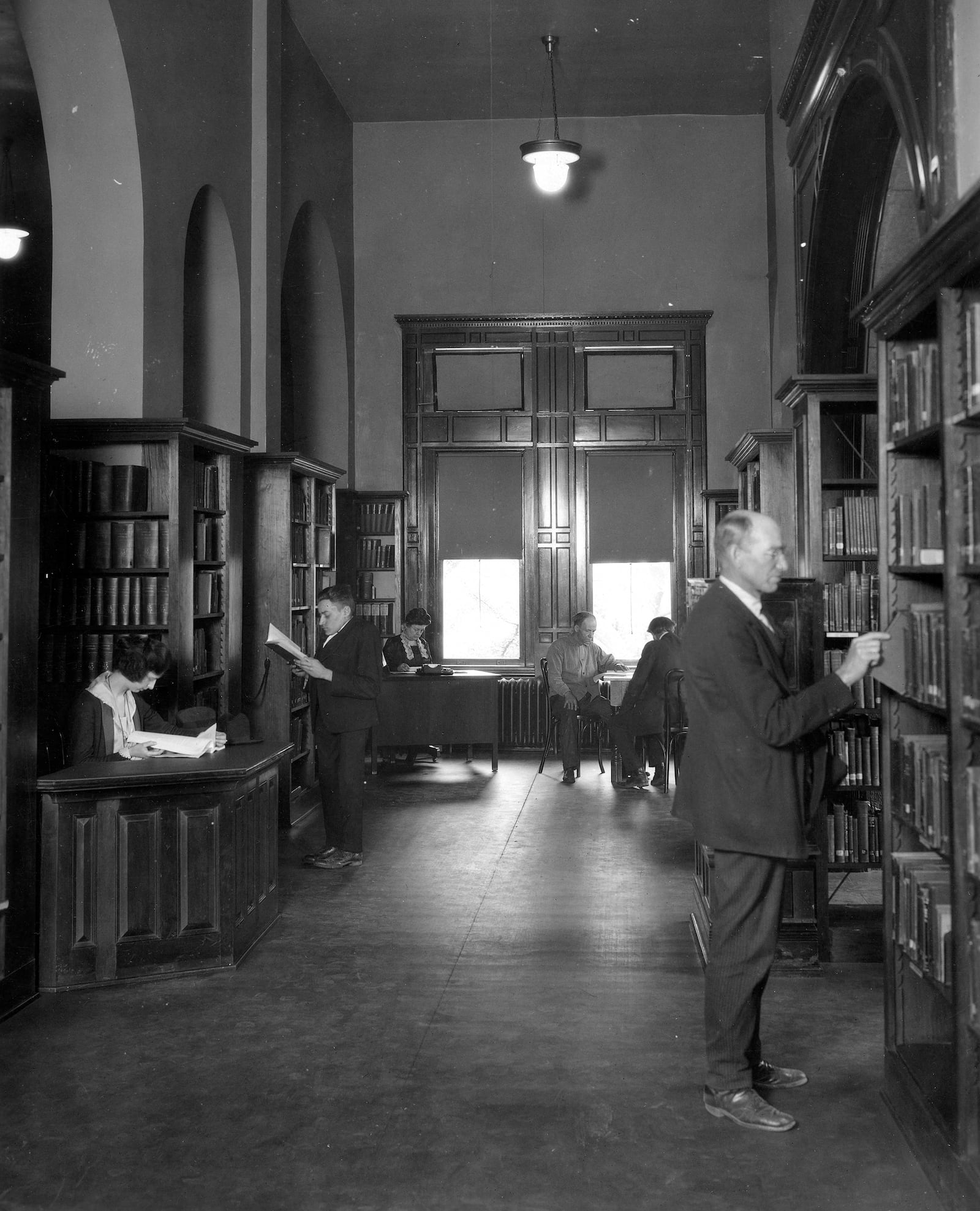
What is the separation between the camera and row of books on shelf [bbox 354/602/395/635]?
11867 mm

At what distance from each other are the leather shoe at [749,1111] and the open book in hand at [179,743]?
9.23ft

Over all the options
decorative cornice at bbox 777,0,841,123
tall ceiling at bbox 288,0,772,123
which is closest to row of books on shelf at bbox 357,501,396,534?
tall ceiling at bbox 288,0,772,123

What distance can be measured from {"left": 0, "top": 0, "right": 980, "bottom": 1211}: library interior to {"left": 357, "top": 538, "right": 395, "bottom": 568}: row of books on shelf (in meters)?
0.11

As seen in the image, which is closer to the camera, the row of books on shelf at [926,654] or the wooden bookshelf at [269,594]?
the row of books on shelf at [926,654]

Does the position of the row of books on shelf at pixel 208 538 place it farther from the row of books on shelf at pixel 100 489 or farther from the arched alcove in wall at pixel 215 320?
the arched alcove in wall at pixel 215 320

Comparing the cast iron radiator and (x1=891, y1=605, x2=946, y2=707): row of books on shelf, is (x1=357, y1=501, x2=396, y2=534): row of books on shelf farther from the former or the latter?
(x1=891, y1=605, x2=946, y2=707): row of books on shelf

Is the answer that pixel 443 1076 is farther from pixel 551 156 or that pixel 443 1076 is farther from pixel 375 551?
pixel 551 156

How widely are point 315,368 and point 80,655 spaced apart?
6.27 m

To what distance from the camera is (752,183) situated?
12023mm

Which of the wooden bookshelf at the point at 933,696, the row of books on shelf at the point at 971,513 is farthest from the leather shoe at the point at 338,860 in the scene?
the row of books on shelf at the point at 971,513

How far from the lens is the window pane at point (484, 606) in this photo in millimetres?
12141

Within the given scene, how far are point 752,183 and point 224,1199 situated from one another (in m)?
11.3

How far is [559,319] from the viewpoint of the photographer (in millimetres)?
11992

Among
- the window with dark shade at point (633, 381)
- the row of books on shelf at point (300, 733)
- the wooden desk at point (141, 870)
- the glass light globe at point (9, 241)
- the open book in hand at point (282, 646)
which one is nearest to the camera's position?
the wooden desk at point (141, 870)
